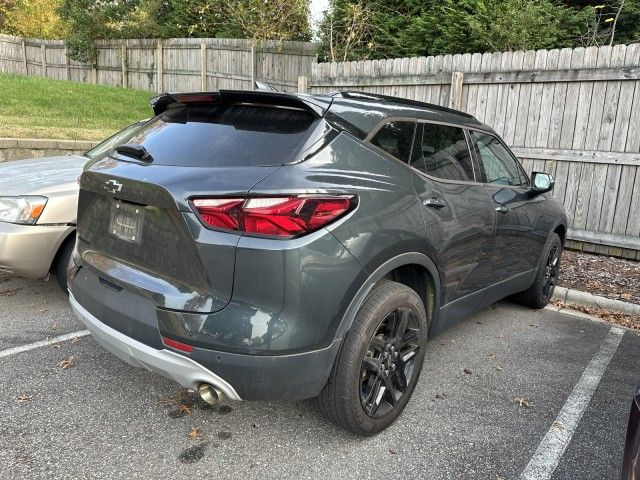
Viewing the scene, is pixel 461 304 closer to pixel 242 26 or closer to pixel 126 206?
pixel 126 206

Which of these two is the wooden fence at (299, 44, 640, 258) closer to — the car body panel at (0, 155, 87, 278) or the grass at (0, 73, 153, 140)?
the car body panel at (0, 155, 87, 278)

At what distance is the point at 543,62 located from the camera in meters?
6.79

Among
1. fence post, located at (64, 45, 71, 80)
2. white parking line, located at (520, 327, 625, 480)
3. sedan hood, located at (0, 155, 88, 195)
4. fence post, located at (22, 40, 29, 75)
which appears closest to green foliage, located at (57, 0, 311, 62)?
fence post, located at (64, 45, 71, 80)

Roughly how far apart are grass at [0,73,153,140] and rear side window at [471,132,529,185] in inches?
269

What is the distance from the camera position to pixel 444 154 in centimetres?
337

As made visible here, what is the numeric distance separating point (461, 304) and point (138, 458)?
A: 213cm

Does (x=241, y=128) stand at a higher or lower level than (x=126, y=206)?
higher

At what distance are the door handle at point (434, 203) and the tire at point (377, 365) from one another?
49 centimetres

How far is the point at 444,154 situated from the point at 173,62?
14610 mm

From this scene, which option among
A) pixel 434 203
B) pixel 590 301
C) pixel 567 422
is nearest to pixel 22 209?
pixel 434 203

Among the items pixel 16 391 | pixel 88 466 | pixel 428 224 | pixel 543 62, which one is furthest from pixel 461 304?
pixel 543 62

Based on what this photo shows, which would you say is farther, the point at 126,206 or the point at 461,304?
the point at 461,304

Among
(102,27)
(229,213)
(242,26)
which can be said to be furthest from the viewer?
(102,27)

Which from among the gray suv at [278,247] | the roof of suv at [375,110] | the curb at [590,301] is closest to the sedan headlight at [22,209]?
the gray suv at [278,247]
